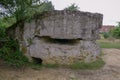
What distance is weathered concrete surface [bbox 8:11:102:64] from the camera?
309 inches

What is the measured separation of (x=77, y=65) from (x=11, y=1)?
2.94 metres

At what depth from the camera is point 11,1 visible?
6.95 meters

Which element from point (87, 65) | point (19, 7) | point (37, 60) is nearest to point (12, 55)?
point (37, 60)

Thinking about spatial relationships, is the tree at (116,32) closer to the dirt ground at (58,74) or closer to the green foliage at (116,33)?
the green foliage at (116,33)

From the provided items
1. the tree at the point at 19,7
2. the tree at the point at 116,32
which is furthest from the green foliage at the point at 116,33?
the tree at the point at 19,7

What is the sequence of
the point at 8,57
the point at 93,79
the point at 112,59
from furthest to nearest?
the point at 112,59 → the point at 8,57 → the point at 93,79

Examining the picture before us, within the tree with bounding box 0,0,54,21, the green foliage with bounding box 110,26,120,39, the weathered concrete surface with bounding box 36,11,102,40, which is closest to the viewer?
the tree with bounding box 0,0,54,21

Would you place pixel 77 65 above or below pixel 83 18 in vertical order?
below

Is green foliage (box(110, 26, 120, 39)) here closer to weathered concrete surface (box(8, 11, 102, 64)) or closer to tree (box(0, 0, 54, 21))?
weathered concrete surface (box(8, 11, 102, 64))

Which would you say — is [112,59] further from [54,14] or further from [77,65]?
[54,14]

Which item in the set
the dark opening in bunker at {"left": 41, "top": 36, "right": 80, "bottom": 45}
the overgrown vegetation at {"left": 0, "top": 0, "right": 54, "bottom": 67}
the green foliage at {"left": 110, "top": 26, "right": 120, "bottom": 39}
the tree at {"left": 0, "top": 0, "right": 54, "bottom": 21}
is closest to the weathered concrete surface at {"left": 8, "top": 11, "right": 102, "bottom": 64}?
the dark opening in bunker at {"left": 41, "top": 36, "right": 80, "bottom": 45}

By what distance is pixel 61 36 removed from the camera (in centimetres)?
788

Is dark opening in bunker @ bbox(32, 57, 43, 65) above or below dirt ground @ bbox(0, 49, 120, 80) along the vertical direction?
above

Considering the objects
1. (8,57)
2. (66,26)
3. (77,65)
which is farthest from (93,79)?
(8,57)
